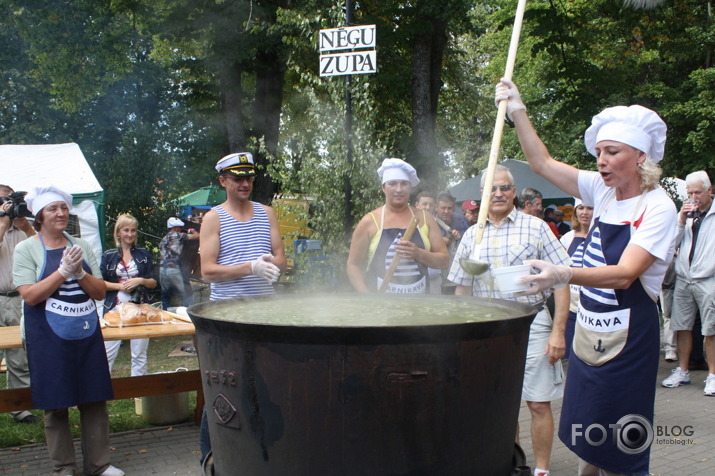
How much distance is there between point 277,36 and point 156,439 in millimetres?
11324

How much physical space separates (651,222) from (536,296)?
4.89ft

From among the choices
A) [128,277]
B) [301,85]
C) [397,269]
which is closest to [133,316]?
[128,277]

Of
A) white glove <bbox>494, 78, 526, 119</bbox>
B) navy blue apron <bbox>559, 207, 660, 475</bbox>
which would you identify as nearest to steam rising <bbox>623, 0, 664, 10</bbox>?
white glove <bbox>494, 78, 526, 119</bbox>

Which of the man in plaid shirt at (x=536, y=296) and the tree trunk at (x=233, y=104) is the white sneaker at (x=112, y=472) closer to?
the man in plaid shirt at (x=536, y=296)

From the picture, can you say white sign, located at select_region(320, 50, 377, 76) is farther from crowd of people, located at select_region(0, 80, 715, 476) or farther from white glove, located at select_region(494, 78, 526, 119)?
white glove, located at select_region(494, 78, 526, 119)

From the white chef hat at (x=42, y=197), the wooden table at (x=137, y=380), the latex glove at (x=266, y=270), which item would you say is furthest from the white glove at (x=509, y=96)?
the wooden table at (x=137, y=380)

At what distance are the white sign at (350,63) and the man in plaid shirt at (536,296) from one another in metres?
2.13

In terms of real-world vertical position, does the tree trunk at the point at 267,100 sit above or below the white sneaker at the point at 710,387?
above

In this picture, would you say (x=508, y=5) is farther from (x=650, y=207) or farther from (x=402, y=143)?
(x=650, y=207)

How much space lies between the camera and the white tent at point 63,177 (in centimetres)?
1019

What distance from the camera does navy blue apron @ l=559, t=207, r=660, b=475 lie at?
2.96 meters

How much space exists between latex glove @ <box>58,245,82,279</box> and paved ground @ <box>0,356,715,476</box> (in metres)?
1.68

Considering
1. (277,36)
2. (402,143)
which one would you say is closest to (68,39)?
(277,36)

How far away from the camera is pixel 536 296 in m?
4.27
